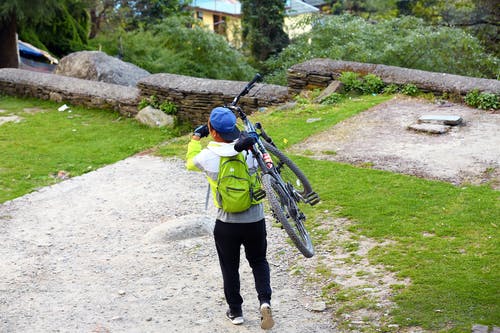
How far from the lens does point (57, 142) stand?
12.7 metres

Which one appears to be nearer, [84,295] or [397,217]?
[84,295]

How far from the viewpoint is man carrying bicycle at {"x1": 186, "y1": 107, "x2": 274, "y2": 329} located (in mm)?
5488

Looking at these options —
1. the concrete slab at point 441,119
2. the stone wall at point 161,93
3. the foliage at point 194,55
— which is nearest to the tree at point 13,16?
the stone wall at point 161,93

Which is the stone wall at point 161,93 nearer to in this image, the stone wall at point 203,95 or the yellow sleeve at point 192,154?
the stone wall at point 203,95

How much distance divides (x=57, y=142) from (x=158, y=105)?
2.24m

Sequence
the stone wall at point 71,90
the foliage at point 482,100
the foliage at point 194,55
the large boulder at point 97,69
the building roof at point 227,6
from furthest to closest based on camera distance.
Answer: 1. the building roof at point 227,6
2. the foliage at point 194,55
3. the large boulder at point 97,69
4. the stone wall at point 71,90
5. the foliage at point 482,100

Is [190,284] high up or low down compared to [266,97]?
down

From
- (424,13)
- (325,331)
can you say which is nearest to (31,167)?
(325,331)

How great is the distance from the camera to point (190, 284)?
267 inches

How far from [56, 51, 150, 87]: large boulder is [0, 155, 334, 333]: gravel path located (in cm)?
716

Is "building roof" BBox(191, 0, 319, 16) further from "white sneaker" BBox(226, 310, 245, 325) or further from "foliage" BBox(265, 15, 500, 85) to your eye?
"white sneaker" BBox(226, 310, 245, 325)

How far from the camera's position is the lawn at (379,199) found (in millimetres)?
5895

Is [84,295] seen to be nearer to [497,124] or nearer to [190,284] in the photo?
[190,284]

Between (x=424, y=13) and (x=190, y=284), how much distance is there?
75.6 ft
